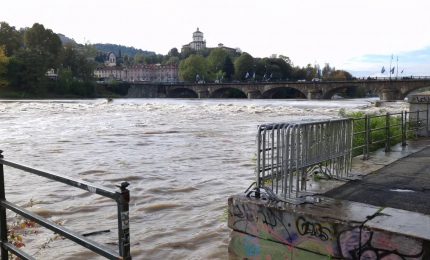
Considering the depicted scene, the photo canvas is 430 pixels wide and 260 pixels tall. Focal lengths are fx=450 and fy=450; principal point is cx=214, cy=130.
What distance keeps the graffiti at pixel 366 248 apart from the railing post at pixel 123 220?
232 centimetres

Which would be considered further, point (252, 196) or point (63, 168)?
point (63, 168)

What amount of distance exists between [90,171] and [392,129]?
29.4 ft

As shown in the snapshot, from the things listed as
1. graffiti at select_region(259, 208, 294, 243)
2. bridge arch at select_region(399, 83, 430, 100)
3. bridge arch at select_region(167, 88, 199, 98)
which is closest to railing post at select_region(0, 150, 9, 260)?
graffiti at select_region(259, 208, 294, 243)

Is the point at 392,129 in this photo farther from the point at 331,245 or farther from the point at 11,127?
the point at 11,127

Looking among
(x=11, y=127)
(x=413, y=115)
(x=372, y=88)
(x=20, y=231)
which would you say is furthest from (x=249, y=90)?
(x=20, y=231)

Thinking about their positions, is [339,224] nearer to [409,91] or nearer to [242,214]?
[242,214]

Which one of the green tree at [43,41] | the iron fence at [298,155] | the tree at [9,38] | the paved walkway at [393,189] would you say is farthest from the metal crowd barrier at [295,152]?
the tree at [9,38]

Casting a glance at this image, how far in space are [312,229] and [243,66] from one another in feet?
465

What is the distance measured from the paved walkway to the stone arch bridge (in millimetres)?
82065

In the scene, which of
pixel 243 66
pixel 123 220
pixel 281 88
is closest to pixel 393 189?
pixel 123 220

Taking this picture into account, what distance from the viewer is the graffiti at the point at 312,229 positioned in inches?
168

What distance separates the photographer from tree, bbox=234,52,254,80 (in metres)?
144

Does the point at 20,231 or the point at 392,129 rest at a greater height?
the point at 392,129

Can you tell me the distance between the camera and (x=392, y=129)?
12.9m
